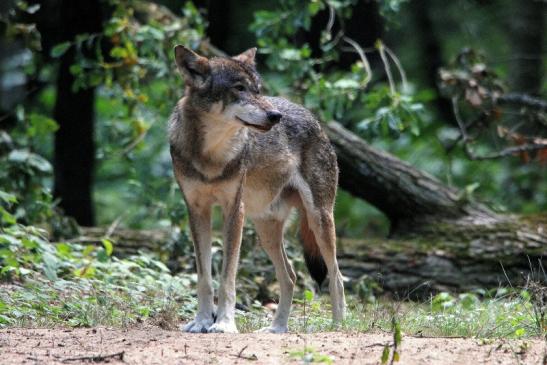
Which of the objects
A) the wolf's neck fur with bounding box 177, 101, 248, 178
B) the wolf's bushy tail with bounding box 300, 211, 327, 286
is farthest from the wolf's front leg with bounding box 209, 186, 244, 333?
the wolf's bushy tail with bounding box 300, 211, 327, 286

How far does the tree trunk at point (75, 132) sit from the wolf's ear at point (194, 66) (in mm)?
6317

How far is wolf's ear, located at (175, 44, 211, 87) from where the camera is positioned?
6.69 meters

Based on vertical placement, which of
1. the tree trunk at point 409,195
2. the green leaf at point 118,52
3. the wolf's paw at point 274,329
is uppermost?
the green leaf at point 118,52

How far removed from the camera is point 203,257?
6.75 meters

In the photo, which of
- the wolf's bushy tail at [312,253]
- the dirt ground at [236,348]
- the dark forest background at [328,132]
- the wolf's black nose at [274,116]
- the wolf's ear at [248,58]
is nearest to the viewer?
the dirt ground at [236,348]

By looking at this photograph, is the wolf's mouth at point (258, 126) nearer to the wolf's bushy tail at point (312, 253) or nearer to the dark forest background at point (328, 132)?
the wolf's bushy tail at point (312, 253)

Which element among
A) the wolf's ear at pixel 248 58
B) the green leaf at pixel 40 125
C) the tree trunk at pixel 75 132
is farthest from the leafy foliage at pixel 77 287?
the tree trunk at pixel 75 132

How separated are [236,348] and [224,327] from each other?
1138mm

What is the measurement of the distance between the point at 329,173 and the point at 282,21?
2974 millimetres

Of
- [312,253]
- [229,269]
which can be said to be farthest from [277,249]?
[229,269]

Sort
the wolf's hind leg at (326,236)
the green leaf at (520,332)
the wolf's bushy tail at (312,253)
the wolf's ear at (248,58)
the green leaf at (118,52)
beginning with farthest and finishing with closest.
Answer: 1. the green leaf at (118,52)
2. the wolf's bushy tail at (312,253)
3. the wolf's hind leg at (326,236)
4. the wolf's ear at (248,58)
5. the green leaf at (520,332)

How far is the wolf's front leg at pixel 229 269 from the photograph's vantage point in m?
6.52

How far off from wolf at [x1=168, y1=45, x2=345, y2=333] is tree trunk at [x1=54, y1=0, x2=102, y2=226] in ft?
19.9

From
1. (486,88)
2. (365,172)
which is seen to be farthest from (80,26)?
(486,88)
